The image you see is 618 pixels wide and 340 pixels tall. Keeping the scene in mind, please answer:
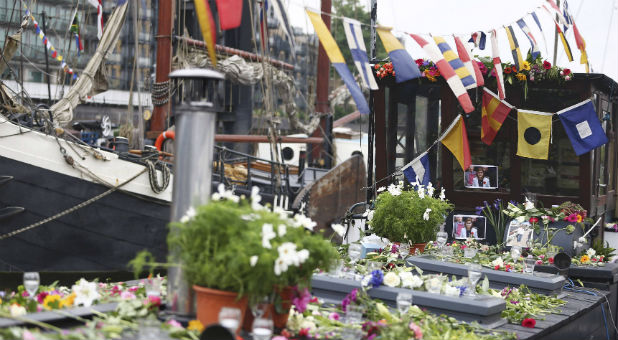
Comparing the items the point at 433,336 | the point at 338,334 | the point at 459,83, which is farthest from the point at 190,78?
the point at 459,83

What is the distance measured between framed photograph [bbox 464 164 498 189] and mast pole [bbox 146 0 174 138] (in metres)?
8.79

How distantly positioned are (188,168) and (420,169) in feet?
22.7

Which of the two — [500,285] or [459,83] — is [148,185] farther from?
[500,285]

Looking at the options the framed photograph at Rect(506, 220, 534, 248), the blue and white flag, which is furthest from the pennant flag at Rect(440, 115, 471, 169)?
the blue and white flag

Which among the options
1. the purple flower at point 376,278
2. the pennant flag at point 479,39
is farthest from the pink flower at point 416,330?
the pennant flag at point 479,39

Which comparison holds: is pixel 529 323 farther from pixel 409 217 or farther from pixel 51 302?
pixel 51 302

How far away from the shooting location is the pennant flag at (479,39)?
1065 centimetres

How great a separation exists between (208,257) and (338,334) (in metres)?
1.06

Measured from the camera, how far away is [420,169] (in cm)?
1127

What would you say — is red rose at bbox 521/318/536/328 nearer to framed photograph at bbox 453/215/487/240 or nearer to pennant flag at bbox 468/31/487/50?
framed photograph at bbox 453/215/487/240

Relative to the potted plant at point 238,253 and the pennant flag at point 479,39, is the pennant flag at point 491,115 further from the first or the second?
the potted plant at point 238,253

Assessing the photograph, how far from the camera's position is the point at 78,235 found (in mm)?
13117

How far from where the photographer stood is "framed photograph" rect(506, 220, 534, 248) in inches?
366

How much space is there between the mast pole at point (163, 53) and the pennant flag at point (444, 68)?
383 inches
